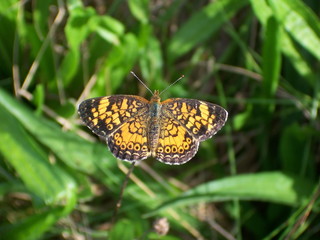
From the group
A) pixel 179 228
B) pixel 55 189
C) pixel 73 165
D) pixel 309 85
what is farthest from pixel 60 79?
pixel 309 85

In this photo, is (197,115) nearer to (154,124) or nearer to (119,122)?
(154,124)

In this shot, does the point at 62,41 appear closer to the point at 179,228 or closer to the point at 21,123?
the point at 21,123

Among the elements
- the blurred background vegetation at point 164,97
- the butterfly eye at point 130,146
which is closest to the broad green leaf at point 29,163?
the blurred background vegetation at point 164,97

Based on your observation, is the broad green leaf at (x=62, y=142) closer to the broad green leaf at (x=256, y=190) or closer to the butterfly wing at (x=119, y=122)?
the butterfly wing at (x=119, y=122)

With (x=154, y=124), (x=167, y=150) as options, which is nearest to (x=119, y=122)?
(x=154, y=124)

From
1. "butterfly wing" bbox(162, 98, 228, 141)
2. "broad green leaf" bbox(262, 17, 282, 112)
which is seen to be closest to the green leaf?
"butterfly wing" bbox(162, 98, 228, 141)

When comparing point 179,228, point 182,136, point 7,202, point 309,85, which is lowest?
point 179,228
